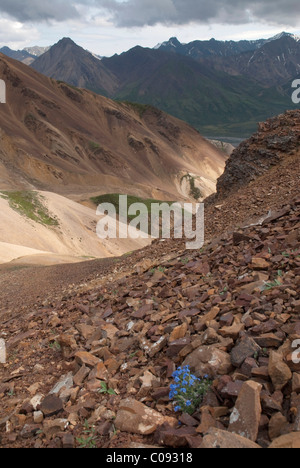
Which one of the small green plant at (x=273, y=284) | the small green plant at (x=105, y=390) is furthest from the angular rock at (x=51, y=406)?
the small green plant at (x=273, y=284)

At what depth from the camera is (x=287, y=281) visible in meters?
5.39

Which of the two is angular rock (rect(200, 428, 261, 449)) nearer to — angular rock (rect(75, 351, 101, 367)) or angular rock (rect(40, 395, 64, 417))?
angular rock (rect(40, 395, 64, 417))

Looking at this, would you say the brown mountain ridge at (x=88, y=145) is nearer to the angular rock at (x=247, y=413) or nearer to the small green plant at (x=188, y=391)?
the small green plant at (x=188, y=391)

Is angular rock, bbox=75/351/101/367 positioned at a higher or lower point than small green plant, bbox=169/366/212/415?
lower

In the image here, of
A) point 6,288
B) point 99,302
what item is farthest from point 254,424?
point 6,288

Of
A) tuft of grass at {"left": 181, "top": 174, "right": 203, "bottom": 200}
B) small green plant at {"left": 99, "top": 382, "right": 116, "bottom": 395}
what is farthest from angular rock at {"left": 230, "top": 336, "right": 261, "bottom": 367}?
tuft of grass at {"left": 181, "top": 174, "right": 203, "bottom": 200}

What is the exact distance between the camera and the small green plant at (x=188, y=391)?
389 cm

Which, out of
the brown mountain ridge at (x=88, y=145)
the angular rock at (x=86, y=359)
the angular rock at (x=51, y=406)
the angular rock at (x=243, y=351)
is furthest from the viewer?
the brown mountain ridge at (x=88, y=145)

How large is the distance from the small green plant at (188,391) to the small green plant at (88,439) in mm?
891

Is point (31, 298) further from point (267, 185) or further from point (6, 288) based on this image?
point (267, 185)

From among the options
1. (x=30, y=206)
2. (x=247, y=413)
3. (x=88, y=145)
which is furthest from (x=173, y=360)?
(x=88, y=145)

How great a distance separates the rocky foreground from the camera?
3.58 metres

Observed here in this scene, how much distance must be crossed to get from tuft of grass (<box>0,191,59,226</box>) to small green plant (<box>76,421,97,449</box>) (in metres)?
33.0
